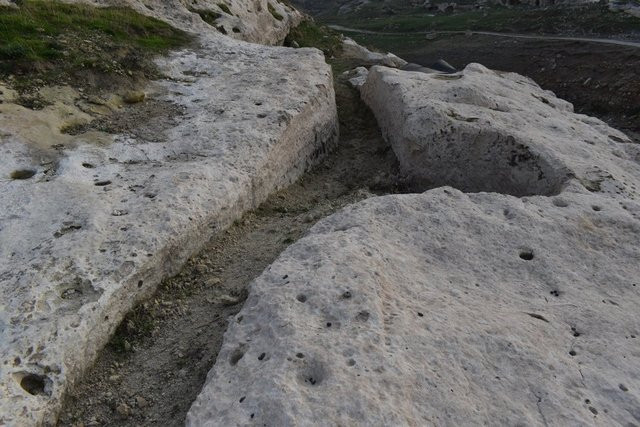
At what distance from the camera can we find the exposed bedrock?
260 inches

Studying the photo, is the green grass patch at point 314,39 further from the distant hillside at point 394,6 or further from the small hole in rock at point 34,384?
the distant hillside at point 394,6

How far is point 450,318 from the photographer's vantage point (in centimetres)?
796

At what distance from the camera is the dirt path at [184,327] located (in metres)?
7.82

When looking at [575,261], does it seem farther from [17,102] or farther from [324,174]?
[17,102]

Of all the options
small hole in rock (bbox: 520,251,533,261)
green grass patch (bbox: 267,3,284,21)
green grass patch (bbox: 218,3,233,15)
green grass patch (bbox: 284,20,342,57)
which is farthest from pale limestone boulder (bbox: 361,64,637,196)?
green grass patch (bbox: 267,3,284,21)

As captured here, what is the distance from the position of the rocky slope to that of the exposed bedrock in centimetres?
228

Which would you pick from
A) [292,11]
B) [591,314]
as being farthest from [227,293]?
[292,11]

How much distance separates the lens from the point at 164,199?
10.5 m

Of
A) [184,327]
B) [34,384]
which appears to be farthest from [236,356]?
[34,384]

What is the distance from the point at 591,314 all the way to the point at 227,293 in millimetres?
6118

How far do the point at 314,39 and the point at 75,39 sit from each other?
17850 millimetres

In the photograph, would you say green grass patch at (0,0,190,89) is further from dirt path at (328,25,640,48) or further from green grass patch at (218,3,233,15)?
dirt path at (328,25,640,48)

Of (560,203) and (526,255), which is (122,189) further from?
(560,203)

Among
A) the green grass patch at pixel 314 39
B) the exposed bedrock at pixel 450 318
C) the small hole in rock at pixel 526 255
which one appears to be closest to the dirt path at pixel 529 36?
the green grass patch at pixel 314 39
